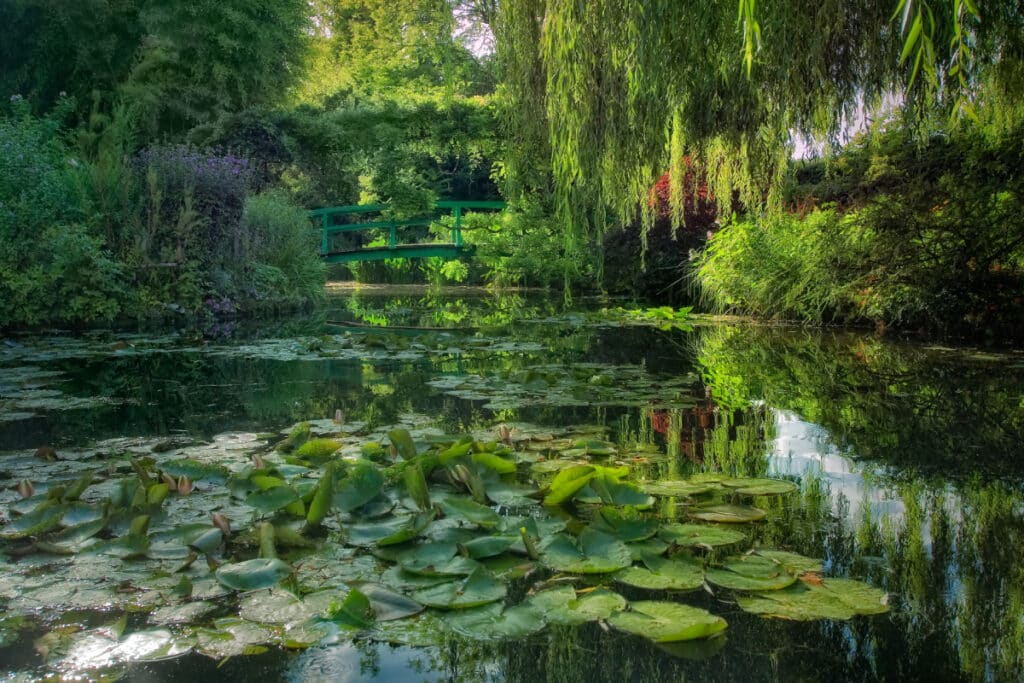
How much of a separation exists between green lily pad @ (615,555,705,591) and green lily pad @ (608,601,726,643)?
0.29 feet

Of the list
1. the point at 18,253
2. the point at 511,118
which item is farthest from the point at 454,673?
the point at 18,253

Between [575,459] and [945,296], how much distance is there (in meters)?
5.13

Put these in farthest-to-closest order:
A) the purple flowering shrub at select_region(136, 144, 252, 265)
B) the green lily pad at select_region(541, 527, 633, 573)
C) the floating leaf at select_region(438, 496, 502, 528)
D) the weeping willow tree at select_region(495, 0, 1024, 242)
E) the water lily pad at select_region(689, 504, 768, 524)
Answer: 1. the purple flowering shrub at select_region(136, 144, 252, 265)
2. the weeping willow tree at select_region(495, 0, 1024, 242)
3. the water lily pad at select_region(689, 504, 768, 524)
4. the floating leaf at select_region(438, 496, 502, 528)
5. the green lily pad at select_region(541, 527, 633, 573)

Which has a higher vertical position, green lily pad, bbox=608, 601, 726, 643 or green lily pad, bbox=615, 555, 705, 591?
green lily pad, bbox=615, 555, 705, 591

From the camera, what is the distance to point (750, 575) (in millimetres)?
1624

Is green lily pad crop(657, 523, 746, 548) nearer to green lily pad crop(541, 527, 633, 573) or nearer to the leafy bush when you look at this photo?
green lily pad crop(541, 527, 633, 573)

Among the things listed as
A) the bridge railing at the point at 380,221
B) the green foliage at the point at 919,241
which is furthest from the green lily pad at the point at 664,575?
the bridge railing at the point at 380,221

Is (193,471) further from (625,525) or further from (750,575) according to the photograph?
(750,575)

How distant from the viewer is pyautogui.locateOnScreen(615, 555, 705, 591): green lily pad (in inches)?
62.6

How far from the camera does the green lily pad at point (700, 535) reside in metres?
1.84

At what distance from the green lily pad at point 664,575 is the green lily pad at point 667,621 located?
90 mm

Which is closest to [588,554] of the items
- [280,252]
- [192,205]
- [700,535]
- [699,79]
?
[700,535]

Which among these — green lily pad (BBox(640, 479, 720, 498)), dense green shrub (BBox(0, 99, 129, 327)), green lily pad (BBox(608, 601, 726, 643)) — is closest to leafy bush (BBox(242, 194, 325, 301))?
dense green shrub (BBox(0, 99, 129, 327))

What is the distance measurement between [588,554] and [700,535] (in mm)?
313
